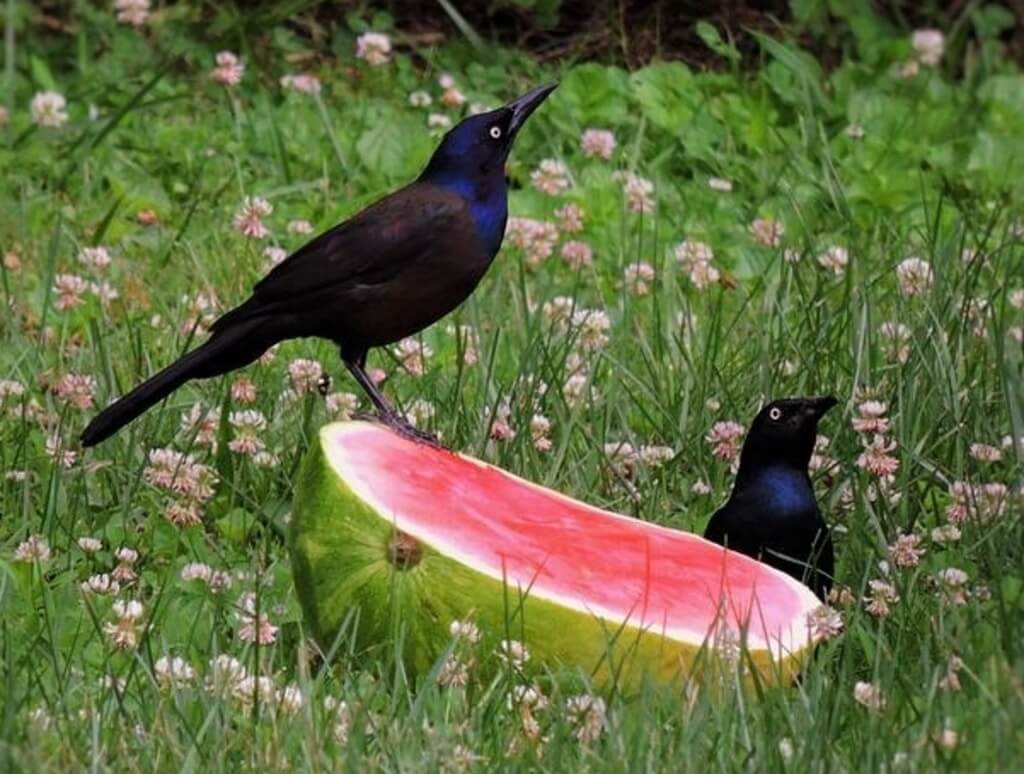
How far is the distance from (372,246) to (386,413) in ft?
1.03

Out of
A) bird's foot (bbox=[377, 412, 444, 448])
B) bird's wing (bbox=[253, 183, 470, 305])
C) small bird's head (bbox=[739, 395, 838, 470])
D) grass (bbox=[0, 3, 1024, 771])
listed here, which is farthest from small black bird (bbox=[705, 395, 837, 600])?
bird's wing (bbox=[253, 183, 470, 305])

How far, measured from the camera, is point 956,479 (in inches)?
202

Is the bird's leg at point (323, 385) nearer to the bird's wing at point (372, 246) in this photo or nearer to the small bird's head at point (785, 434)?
the bird's wing at point (372, 246)

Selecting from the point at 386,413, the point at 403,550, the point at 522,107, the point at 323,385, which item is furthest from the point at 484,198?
the point at 403,550

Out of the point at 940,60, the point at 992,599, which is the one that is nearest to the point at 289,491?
the point at 992,599

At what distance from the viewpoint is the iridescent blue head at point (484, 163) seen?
193 inches

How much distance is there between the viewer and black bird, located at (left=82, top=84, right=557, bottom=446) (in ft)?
15.7

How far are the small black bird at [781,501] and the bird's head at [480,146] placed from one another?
0.71 metres

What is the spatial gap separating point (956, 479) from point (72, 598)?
173 cm

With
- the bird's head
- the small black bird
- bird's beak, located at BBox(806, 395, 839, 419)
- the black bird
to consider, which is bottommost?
the small black bird

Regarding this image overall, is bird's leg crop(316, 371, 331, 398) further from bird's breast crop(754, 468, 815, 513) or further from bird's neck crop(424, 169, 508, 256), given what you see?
bird's breast crop(754, 468, 815, 513)

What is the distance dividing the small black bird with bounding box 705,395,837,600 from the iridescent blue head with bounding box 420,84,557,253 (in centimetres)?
63

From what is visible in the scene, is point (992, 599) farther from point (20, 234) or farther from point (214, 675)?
point (20, 234)

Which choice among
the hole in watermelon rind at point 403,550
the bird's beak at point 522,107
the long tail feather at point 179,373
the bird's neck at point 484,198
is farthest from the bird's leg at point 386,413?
the hole in watermelon rind at point 403,550
